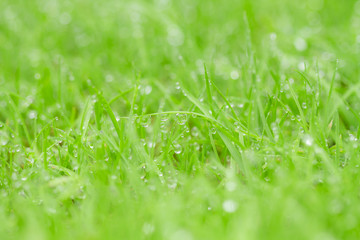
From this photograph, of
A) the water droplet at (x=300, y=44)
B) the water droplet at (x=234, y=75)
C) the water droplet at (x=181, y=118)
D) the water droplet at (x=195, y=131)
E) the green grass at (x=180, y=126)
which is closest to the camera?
the green grass at (x=180, y=126)

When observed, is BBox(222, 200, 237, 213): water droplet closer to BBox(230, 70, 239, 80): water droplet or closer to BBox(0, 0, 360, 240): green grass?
BBox(0, 0, 360, 240): green grass

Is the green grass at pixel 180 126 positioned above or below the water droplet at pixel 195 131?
above

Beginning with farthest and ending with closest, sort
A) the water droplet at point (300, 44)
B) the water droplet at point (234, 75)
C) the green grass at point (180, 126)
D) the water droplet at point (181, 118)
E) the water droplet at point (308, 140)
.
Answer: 1. the water droplet at point (300, 44)
2. the water droplet at point (234, 75)
3. the water droplet at point (181, 118)
4. the water droplet at point (308, 140)
5. the green grass at point (180, 126)

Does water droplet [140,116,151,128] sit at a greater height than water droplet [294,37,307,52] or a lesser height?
lesser

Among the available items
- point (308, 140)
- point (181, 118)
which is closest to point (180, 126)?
point (181, 118)

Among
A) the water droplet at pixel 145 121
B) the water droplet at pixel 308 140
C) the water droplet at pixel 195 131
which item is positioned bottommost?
the water droplet at pixel 195 131

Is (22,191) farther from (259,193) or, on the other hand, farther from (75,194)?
(259,193)

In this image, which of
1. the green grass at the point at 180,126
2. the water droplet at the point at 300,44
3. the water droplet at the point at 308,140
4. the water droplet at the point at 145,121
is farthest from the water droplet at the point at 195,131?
the water droplet at the point at 300,44

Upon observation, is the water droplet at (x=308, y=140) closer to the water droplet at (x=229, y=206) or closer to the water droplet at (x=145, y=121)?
the water droplet at (x=229, y=206)

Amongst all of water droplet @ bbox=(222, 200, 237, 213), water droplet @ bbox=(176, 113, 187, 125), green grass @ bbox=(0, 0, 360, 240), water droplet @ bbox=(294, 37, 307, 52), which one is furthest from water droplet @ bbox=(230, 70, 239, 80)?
water droplet @ bbox=(222, 200, 237, 213)
